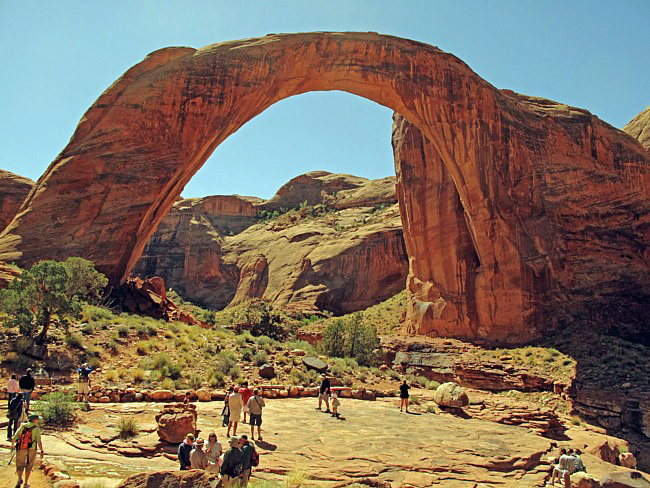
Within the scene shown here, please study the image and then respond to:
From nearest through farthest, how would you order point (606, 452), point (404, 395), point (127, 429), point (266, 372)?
1. point (127, 429)
2. point (606, 452)
3. point (404, 395)
4. point (266, 372)

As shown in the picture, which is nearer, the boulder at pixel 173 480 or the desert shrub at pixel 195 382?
the boulder at pixel 173 480

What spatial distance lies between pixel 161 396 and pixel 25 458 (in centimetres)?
640

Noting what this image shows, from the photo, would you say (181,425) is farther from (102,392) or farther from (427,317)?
(427,317)

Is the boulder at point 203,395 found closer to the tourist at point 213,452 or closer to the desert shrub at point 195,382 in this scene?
the desert shrub at point 195,382

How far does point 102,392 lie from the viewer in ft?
40.3

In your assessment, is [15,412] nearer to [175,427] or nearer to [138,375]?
[175,427]

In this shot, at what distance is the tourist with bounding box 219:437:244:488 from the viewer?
20.2 ft

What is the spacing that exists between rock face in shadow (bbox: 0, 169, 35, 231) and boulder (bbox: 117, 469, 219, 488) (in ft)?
131

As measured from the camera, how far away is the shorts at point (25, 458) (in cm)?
617

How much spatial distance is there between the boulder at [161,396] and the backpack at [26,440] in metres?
6.19

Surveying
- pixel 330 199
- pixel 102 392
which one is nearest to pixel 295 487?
pixel 102 392

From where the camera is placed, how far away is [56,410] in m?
9.56

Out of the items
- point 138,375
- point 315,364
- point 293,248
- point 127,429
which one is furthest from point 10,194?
point 127,429

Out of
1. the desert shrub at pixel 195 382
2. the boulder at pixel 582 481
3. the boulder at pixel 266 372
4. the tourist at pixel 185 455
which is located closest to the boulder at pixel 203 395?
the desert shrub at pixel 195 382
